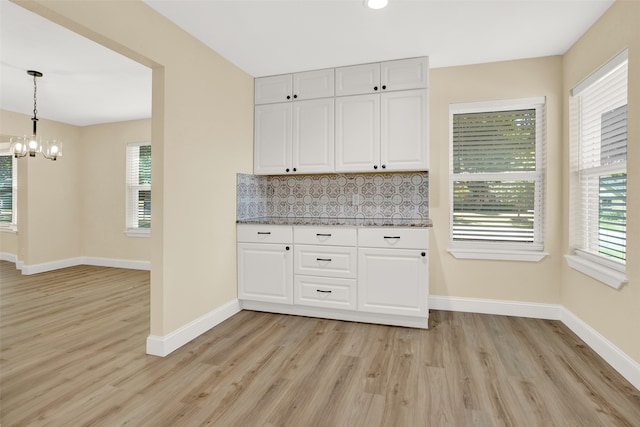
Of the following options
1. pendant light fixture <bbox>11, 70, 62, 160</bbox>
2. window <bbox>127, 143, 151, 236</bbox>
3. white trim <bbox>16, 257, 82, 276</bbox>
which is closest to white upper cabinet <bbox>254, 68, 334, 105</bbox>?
pendant light fixture <bbox>11, 70, 62, 160</bbox>

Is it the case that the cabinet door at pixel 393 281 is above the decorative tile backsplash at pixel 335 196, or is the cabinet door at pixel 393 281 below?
below

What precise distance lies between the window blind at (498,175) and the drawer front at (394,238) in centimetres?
75

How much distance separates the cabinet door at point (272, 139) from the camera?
3568mm

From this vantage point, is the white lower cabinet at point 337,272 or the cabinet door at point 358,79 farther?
the cabinet door at point 358,79

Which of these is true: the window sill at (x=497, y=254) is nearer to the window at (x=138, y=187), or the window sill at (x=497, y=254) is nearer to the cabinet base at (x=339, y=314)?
the cabinet base at (x=339, y=314)

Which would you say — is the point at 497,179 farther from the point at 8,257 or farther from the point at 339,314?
the point at 8,257

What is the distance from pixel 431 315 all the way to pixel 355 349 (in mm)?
1097

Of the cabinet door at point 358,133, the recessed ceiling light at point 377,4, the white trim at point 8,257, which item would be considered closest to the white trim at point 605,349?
the cabinet door at point 358,133

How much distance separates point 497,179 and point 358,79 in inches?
65.0

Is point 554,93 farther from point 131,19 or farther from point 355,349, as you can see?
point 131,19

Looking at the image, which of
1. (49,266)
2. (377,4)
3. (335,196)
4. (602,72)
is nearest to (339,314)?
(335,196)

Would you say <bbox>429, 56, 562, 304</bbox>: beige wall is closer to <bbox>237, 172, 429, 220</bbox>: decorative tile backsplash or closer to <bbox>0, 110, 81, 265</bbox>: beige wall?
<bbox>237, 172, 429, 220</bbox>: decorative tile backsplash

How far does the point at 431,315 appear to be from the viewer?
3.30 m

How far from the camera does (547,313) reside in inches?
125
